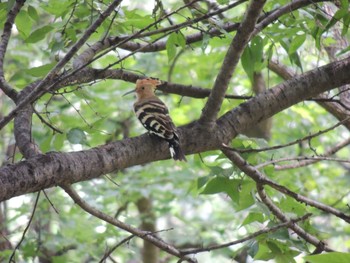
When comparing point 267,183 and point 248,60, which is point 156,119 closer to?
point 248,60

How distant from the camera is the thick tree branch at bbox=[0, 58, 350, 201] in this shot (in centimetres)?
188

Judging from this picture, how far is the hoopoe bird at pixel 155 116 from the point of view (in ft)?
8.11

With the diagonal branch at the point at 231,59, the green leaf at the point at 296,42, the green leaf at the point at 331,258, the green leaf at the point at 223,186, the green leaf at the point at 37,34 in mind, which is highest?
the green leaf at the point at 37,34

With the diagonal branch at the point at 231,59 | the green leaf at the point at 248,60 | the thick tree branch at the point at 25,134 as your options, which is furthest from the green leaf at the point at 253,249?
the thick tree branch at the point at 25,134

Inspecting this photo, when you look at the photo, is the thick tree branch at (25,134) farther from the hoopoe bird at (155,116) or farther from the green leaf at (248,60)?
the green leaf at (248,60)

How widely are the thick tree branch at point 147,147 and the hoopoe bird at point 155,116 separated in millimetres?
37

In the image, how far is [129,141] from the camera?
2.33 metres

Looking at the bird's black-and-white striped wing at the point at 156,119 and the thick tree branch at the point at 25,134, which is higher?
the bird's black-and-white striped wing at the point at 156,119

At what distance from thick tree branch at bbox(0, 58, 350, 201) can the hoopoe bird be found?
0.12 feet

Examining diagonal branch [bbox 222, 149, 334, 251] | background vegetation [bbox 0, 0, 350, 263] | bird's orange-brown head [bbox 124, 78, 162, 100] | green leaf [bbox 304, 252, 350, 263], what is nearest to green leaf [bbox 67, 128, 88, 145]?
background vegetation [bbox 0, 0, 350, 263]

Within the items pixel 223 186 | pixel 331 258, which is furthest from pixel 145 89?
pixel 331 258

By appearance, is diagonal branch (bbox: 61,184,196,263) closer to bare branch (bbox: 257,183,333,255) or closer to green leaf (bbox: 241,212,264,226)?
green leaf (bbox: 241,212,264,226)

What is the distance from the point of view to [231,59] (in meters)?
2.31

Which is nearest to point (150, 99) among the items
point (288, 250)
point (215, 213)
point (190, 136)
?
point (190, 136)
